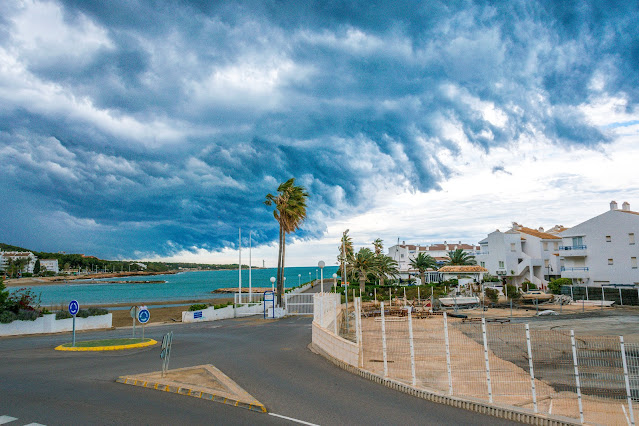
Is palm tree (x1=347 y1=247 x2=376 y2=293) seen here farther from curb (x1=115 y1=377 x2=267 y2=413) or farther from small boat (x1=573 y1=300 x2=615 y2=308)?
curb (x1=115 y1=377 x2=267 y2=413)

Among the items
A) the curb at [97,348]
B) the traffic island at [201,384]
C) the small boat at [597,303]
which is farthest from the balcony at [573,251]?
the traffic island at [201,384]

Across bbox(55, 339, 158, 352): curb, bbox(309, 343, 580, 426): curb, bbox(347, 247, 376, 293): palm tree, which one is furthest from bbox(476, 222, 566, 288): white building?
bbox(309, 343, 580, 426): curb

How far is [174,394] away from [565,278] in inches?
2345

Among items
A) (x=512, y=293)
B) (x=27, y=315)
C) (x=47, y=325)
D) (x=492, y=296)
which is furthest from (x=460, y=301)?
(x=27, y=315)

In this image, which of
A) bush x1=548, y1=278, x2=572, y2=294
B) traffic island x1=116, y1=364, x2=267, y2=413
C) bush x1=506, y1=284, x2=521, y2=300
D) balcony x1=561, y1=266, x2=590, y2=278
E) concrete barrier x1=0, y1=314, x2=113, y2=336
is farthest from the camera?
balcony x1=561, y1=266, x2=590, y2=278

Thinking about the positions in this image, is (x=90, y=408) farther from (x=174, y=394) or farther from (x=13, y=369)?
(x=13, y=369)

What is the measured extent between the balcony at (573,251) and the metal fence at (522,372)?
141 feet

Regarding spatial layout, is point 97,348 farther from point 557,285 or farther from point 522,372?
point 557,285

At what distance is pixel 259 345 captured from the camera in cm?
2073

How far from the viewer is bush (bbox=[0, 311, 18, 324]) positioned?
26625 mm

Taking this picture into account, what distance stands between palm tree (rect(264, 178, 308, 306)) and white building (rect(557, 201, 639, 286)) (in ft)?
124

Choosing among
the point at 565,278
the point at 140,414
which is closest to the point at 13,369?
the point at 140,414

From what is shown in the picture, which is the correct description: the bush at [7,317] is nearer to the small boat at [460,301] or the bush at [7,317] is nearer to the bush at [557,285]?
the small boat at [460,301]

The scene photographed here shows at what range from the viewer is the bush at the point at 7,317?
26.6 m
